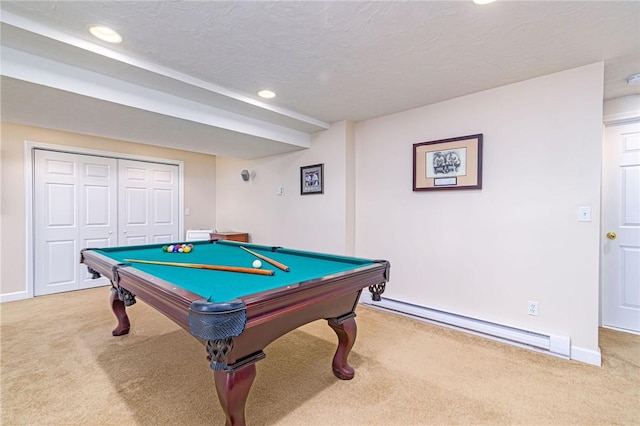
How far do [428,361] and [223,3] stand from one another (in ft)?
8.82

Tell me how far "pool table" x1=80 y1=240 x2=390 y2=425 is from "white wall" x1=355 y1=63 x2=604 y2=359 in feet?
4.44

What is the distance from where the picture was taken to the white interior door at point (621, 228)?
112 inches

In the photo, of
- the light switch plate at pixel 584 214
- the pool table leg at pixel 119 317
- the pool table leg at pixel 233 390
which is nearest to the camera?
the pool table leg at pixel 233 390

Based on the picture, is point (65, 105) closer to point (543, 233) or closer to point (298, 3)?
point (298, 3)

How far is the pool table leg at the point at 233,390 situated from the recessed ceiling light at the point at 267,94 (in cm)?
232

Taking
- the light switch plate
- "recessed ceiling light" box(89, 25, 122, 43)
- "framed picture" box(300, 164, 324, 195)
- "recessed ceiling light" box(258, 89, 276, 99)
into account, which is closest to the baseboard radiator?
the light switch plate

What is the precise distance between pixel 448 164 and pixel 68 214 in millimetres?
4976

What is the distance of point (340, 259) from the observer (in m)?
2.24

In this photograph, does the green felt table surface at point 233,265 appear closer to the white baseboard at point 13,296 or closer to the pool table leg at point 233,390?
the pool table leg at point 233,390

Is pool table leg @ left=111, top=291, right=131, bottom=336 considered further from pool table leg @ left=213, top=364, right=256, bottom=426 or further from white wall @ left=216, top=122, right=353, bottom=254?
white wall @ left=216, top=122, right=353, bottom=254

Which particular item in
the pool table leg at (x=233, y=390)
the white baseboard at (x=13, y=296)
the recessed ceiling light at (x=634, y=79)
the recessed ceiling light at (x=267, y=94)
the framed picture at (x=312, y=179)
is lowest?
the white baseboard at (x=13, y=296)

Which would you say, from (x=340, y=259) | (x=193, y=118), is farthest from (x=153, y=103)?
(x=340, y=259)

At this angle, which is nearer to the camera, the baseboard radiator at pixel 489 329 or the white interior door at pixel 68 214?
the baseboard radiator at pixel 489 329

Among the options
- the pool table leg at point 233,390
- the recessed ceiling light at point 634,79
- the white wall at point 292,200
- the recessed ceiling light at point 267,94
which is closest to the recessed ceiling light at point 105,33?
the recessed ceiling light at point 267,94
